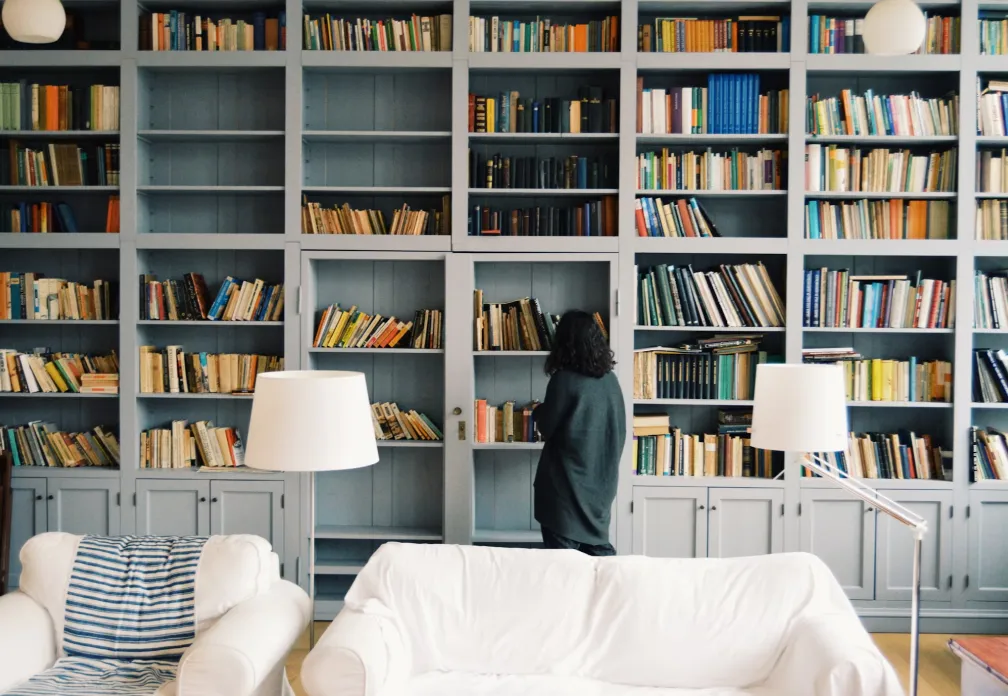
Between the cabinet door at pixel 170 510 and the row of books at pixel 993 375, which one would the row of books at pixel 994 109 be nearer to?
the row of books at pixel 993 375

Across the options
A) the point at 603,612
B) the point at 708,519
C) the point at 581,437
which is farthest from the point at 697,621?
the point at 708,519

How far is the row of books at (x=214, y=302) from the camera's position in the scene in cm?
438

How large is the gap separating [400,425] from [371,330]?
1.76ft

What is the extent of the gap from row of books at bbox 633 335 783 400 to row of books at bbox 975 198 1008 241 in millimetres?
1286

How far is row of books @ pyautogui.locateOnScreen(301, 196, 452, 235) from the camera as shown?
4349mm

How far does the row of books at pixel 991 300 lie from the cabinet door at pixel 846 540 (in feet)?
3.82

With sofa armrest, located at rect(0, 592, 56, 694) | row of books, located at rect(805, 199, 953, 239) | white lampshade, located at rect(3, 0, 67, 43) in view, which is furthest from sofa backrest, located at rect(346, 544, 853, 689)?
white lampshade, located at rect(3, 0, 67, 43)

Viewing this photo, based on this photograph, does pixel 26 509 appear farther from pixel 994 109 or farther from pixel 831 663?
pixel 994 109

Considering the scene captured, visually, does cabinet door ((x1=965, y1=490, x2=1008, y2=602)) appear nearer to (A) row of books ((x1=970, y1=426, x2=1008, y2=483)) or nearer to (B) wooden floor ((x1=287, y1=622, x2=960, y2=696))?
(A) row of books ((x1=970, y1=426, x2=1008, y2=483))

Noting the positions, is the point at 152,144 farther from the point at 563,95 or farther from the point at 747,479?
the point at 747,479

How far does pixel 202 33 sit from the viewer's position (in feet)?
14.2

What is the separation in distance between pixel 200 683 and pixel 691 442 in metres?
2.76

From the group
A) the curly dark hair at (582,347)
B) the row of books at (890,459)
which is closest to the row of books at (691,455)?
the row of books at (890,459)

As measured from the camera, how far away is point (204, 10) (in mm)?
4504
